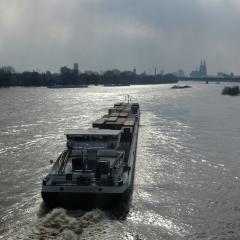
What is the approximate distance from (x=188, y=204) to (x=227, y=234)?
5.66 m

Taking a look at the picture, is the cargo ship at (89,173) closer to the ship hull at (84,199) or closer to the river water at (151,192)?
the ship hull at (84,199)

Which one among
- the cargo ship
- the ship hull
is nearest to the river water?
the ship hull

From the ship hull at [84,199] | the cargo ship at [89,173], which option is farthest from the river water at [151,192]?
the cargo ship at [89,173]

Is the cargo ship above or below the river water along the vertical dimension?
above

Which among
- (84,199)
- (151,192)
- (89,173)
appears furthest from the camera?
(151,192)

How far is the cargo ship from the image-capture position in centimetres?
3262

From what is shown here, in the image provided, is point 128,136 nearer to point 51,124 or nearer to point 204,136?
point 204,136

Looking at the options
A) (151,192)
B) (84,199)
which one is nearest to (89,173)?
(84,199)

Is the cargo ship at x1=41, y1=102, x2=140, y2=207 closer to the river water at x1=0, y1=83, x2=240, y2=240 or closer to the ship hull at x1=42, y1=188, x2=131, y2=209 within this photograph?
the ship hull at x1=42, y1=188, x2=131, y2=209

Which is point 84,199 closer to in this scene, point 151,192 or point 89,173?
point 89,173

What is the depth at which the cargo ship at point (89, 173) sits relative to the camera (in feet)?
107

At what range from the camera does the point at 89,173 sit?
35.1m

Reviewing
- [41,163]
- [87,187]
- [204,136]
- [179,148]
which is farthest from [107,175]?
[204,136]

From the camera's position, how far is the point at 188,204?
→ 3466cm
